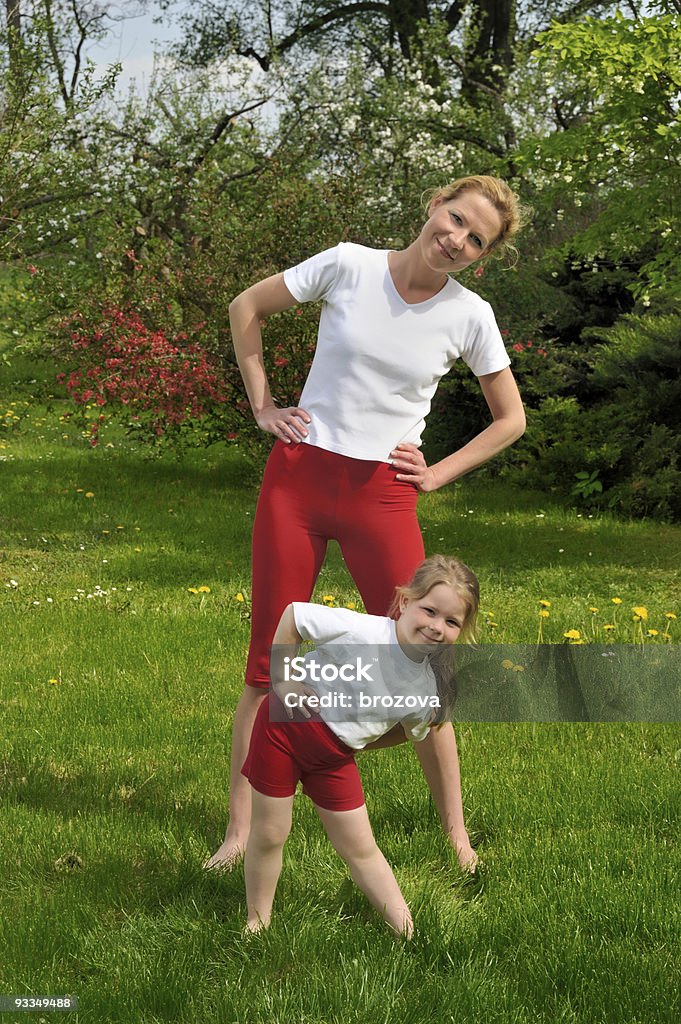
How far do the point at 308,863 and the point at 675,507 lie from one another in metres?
7.23

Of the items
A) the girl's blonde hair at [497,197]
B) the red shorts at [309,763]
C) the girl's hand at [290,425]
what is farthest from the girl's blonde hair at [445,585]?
the girl's blonde hair at [497,197]

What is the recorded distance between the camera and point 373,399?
3.00 m

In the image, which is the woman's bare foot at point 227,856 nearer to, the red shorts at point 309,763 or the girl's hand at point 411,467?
the red shorts at point 309,763

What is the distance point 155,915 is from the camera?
9.87 ft

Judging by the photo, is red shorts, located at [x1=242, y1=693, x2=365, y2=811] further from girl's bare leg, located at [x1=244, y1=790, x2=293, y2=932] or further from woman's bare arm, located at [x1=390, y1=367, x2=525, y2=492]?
woman's bare arm, located at [x1=390, y1=367, x2=525, y2=492]

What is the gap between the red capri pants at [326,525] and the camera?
9.94 feet

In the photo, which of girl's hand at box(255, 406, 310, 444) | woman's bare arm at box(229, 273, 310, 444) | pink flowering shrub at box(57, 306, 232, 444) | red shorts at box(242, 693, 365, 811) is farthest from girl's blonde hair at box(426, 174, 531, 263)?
pink flowering shrub at box(57, 306, 232, 444)

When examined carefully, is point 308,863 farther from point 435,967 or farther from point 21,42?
point 21,42

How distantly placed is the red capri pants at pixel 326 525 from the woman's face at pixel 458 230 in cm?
57

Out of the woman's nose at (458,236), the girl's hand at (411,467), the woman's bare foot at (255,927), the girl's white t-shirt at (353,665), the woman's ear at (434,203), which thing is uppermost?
the woman's ear at (434,203)

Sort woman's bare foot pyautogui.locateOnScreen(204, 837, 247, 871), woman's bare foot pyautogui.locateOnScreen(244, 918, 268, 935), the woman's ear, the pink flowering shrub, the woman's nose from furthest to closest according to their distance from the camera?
the pink flowering shrub < woman's bare foot pyautogui.locateOnScreen(204, 837, 247, 871) < the woman's ear < the woman's nose < woman's bare foot pyautogui.locateOnScreen(244, 918, 268, 935)

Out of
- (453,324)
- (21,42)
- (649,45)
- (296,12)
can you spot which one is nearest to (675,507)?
(649,45)

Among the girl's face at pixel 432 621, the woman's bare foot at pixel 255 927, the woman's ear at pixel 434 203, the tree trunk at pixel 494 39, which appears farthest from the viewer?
the tree trunk at pixel 494 39

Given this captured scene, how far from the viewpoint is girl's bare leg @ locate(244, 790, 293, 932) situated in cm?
265
